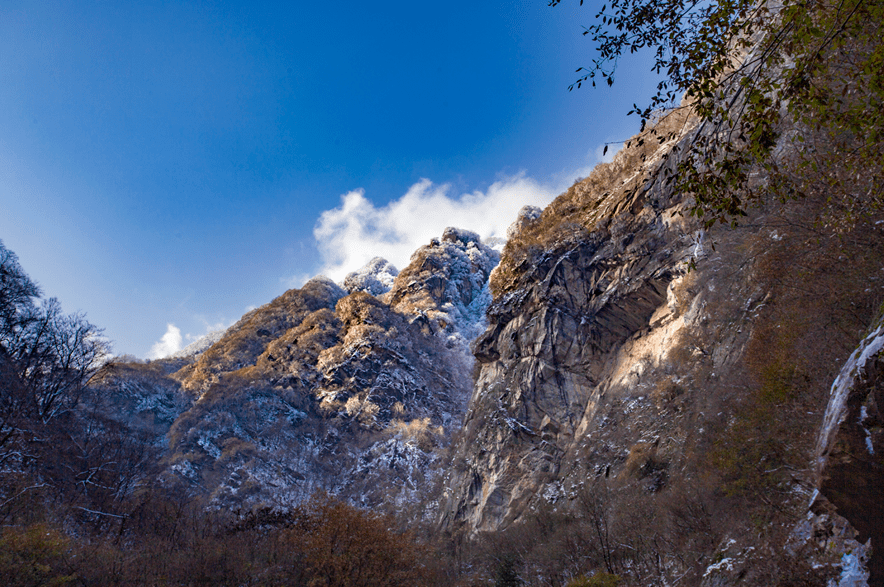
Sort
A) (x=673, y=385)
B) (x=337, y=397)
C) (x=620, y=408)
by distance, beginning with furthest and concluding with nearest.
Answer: (x=337, y=397) < (x=620, y=408) < (x=673, y=385)

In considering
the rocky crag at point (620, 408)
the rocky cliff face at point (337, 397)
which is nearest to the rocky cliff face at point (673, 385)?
the rocky crag at point (620, 408)

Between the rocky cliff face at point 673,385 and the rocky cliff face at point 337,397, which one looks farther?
the rocky cliff face at point 337,397

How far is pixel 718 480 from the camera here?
12.1m

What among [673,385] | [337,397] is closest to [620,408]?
[673,385]

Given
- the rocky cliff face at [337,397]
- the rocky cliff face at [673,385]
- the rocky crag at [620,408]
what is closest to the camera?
the rocky crag at [620,408]

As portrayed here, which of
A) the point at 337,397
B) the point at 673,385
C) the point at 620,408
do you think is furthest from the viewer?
the point at 337,397

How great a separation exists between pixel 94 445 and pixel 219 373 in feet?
166

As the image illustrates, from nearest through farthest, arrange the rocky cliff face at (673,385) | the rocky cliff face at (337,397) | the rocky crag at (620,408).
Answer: the rocky crag at (620,408)
the rocky cliff face at (673,385)
the rocky cliff face at (337,397)

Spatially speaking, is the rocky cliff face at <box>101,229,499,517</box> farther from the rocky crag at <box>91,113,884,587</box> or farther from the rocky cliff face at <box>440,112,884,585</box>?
the rocky cliff face at <box>440,112,884,585</box>

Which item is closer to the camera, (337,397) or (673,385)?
(673,385)

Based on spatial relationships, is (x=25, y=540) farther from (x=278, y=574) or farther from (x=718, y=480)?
(x=718, y=480)

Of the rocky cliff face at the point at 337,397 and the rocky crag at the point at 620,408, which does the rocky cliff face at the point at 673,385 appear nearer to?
the rocky crag at the point at 620,408

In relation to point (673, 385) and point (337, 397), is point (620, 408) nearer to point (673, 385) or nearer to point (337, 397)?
point (673, 385)

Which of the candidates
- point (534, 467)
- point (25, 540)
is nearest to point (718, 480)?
point (534, 467)
